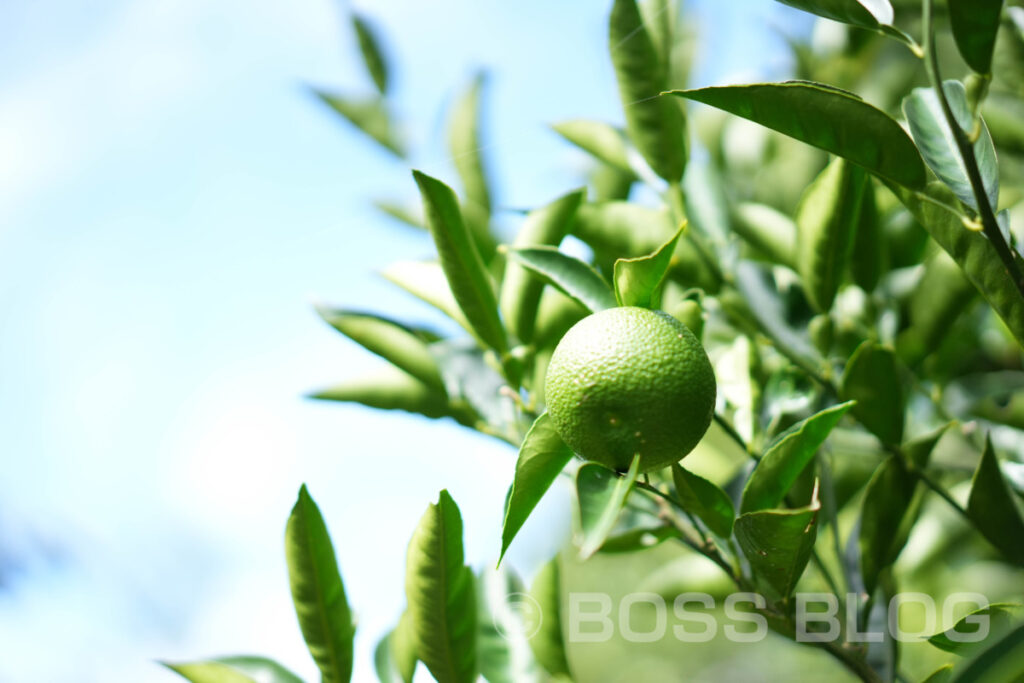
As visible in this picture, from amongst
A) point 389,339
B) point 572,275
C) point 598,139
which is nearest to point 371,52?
point 598,139

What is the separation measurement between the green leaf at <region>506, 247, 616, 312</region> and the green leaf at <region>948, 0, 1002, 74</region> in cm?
33

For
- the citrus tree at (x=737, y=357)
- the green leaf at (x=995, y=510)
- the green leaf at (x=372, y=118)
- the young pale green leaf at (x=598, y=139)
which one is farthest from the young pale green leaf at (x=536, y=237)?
the green leaf at (x=372, y=118)

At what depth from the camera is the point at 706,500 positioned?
29.8 inches

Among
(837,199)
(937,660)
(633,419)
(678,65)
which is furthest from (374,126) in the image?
(937,660)

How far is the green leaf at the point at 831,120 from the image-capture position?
663mm

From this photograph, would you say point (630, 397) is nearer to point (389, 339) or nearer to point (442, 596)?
point (442, 596)

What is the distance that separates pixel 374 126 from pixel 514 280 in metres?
0.73

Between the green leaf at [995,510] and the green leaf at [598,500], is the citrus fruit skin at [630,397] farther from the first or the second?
the green leaf at [995,510]

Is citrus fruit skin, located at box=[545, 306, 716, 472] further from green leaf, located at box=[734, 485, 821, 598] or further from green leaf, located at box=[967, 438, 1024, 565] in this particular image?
green leaf, located at box=[967, 438, 1024, 565]

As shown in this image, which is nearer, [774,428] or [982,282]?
[982,282]

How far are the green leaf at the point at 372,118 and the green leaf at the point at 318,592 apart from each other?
90cm

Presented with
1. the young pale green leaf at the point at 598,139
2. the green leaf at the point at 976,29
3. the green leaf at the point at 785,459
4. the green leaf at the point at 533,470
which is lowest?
the green leaf at the point at 785,459

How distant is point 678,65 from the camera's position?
180 centimetres

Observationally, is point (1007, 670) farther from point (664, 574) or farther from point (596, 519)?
point (664, 574)
